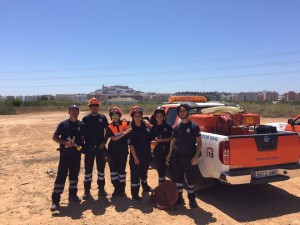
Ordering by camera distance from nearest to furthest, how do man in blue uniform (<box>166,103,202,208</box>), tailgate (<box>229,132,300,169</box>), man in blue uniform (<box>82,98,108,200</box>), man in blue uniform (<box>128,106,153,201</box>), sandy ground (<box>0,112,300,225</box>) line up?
1. sandy ground (<box>0,112,300,225</box>)
2. tailgate (<box>229,132,300,169</box>)
3. man in blue uniform (<box>166,103,202,208</box>)
4. man in blue uniform (<box>128,106,153,201</box>)
5. man in blue uniform (<box>82,98,108,200</box>)

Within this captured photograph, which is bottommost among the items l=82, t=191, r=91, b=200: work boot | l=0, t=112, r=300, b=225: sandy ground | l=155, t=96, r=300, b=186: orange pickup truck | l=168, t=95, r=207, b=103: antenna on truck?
l=0, t=112, r=300, b=225: sandy ground

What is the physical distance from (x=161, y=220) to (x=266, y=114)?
26352 millimetres

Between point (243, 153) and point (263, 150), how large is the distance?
0.44 meters

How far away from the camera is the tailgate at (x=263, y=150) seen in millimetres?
5527

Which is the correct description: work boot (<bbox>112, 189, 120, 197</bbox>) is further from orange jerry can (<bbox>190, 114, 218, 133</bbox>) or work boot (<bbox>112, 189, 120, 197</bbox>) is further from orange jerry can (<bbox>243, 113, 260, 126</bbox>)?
orange jerry can (<bbox>243, 113, 260, 126</bbox>)

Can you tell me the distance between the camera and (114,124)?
6.41m

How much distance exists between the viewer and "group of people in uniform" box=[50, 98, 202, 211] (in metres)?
5.83

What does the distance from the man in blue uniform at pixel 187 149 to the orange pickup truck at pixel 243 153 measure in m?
0.28

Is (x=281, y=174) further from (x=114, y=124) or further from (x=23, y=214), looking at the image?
(x=23, y=214)

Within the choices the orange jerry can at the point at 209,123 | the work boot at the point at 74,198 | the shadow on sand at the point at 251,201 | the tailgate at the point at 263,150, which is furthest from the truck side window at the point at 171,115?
the work boot at the point at 74,198

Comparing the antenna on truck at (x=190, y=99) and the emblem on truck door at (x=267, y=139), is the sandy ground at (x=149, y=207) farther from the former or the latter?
the antenna on truck at (x=190, y=99)

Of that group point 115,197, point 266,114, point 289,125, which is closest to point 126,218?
point 115,197

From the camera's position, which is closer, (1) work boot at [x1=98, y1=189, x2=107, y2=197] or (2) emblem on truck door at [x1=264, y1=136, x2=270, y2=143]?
(2) emblem on truck door at [x1=264, y1=136, x2=270, y2=143]

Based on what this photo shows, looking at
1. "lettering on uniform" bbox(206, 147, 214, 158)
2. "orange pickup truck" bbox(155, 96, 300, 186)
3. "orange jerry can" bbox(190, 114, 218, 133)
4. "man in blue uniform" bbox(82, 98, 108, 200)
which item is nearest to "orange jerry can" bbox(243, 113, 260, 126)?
"orange pickup truck" bbox(155, 96, 300, 186)
